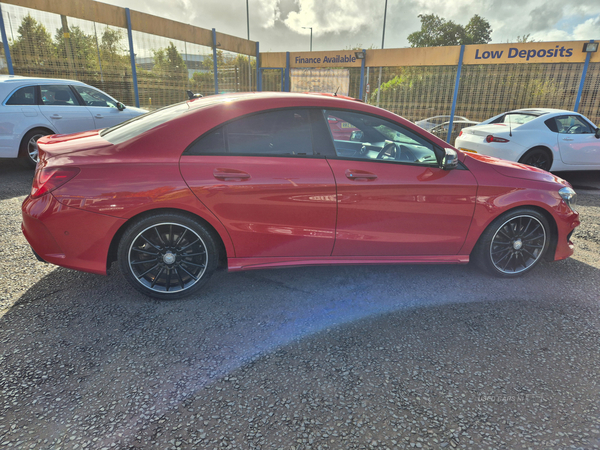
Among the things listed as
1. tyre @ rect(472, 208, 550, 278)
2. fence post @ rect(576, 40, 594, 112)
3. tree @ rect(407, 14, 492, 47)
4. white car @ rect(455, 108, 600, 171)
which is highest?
tree @ rect(407, 14, 492, 47)

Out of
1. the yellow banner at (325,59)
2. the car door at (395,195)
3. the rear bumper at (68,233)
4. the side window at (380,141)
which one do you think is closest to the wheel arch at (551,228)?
the car door at (395,195)

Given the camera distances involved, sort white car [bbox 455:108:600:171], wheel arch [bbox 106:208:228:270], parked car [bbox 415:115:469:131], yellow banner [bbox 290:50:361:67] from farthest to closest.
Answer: yellow banner [bbox 290:50:361:67] → parked car [bbox 415:115:469:131] → white car [bbox 455:108:600:171] → wheel arch [bbox 106:208:228:270]

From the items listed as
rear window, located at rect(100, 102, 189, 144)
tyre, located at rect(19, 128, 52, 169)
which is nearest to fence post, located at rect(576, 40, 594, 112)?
rear window, located at rect(100, 102, 189, 144)

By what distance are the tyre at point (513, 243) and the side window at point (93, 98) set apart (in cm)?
779

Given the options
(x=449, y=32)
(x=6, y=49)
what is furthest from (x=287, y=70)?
(x=449, y=32)

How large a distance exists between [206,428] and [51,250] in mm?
1849

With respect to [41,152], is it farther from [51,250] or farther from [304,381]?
[304,381]

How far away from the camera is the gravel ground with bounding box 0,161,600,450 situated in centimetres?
195

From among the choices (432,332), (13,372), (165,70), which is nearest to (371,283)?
(432,332)

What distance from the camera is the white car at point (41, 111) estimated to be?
6.79 meters

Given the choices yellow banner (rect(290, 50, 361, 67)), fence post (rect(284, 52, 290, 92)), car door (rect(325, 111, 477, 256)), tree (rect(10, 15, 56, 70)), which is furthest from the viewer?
fence post (rect(284, 52, 290, 92))

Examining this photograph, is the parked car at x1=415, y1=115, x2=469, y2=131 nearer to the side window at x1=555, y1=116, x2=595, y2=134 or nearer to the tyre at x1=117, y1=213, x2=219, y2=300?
the side window at x1=555, y1=116, x2=595, y2=134

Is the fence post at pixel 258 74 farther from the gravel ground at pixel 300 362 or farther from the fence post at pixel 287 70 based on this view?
the gravel ground at pixel 300 362

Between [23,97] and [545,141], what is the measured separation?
393 inches
